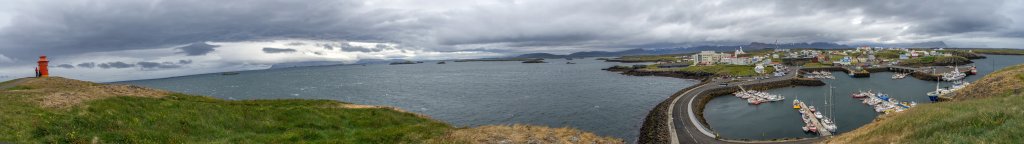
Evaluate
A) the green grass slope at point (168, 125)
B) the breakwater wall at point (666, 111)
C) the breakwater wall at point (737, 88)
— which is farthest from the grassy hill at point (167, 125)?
the breakwater wall at point (737, 88)

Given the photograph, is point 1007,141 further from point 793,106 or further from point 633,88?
point 633,88

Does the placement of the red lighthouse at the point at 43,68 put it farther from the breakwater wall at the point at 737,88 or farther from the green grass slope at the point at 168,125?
the breakwater wall at the point at 737,88

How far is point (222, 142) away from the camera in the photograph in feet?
60.5

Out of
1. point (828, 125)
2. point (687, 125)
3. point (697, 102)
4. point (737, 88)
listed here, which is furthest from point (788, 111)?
point (737, 88)

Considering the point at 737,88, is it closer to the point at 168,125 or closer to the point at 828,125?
the point at 828,125

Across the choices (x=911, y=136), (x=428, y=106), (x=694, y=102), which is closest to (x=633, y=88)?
(x=694, y=102)

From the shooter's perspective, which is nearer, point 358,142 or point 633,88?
point 358,142

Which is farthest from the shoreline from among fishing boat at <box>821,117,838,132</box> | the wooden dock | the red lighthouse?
the red lighthouse

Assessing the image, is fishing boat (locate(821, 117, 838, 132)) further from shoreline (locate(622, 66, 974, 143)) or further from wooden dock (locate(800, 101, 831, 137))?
shoreline (locate(622, 66, 974, 143))

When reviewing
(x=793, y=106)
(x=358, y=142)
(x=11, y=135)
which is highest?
(x=11, y=135)

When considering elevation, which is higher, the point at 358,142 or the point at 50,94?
the point at 50,94

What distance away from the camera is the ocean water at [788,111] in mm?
56625

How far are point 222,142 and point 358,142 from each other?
506cm

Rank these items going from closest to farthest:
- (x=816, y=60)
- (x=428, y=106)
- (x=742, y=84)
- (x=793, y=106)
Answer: (x=793, y=106)
(x=428, y=106)
(x=742, y=84)
(x=816, y=60)
